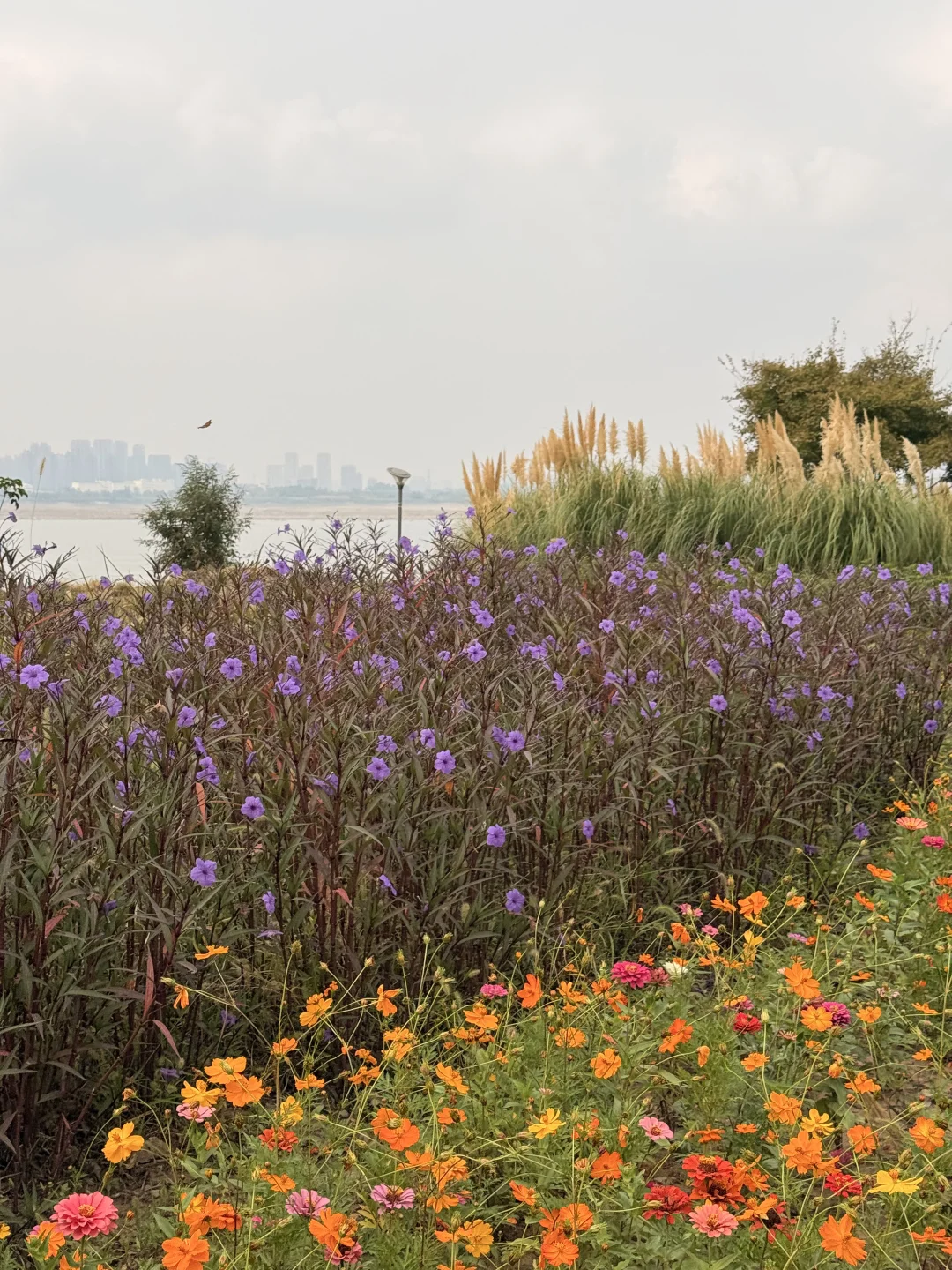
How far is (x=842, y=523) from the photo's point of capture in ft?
34.3

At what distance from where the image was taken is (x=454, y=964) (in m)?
2.99

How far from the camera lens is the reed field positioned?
33.3 ft

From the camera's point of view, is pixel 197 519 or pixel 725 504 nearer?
pixel 725 504

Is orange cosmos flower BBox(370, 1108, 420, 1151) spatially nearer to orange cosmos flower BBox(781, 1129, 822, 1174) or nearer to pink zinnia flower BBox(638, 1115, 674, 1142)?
pink zinnia flower BBox(638, 1115, 674, 1142)

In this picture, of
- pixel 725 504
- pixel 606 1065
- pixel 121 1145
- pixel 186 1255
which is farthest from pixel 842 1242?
pixel 725 504

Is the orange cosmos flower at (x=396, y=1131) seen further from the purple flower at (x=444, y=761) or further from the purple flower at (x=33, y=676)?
the purple flower at (x=33, y=676)

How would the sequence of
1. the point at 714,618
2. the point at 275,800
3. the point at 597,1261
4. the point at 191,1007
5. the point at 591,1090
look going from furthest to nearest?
the point at 714,618 → the point at 275,800 → the point at 191,1007 → the point at 591,1090 → the point at 597,1261

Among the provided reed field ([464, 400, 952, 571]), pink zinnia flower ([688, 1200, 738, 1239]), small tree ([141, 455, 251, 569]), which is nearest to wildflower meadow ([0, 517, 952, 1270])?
pink zinnia flower ([688, 1200, 738, 1239])

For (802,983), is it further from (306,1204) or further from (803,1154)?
(306,1204)

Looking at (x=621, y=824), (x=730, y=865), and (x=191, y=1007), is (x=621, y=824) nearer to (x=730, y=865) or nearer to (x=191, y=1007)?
(x=730, y=865)

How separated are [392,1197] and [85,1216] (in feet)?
1.62

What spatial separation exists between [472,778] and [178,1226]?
1365 millimetres

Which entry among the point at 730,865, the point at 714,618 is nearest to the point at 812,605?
the point at 714,618

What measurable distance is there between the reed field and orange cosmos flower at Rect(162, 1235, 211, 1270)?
834 centimetres
